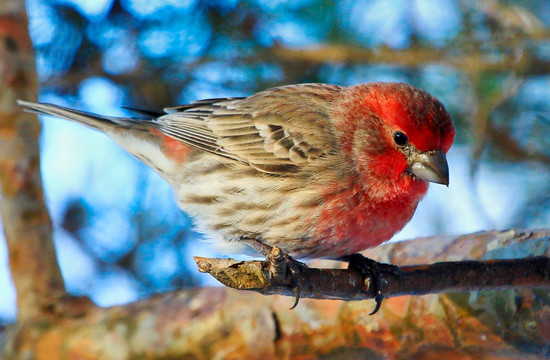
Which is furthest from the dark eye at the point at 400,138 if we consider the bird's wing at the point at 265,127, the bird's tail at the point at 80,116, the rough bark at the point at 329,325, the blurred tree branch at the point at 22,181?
the blurred tree branch at the point at 22,181

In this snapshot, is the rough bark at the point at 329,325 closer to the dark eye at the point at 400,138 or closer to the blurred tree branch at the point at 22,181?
the blurred tree branch at the point at 22,181

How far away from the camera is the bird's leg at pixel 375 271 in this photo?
8.89ft

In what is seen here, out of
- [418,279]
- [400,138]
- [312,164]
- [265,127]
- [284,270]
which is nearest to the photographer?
[284,270]

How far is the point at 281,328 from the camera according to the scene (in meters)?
3.07

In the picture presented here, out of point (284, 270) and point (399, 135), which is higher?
point (399, 135)

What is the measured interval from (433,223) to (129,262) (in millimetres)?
2130

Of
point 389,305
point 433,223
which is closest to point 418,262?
point 389,305

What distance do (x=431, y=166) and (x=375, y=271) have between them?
526 millimetres

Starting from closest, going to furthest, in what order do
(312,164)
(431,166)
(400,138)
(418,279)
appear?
(418,279) < (431,166) < (400,138) < (312,164)

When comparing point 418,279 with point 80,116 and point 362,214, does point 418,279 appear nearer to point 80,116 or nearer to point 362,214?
point 362,214

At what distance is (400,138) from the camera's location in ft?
9.40

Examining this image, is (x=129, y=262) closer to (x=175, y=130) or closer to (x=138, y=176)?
(x=138, y=176)

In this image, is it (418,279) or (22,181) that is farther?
(22,181)

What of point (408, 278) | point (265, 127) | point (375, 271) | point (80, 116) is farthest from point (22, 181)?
point (408, 278)
